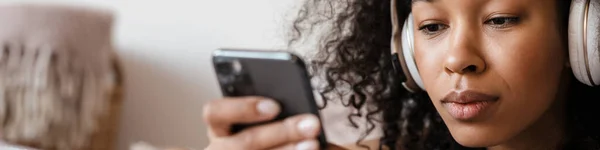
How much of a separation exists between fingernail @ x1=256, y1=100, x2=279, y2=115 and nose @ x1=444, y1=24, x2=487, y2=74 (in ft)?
0.53

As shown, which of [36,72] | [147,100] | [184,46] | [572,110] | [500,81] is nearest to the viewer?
[500,81]

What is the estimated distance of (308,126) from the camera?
0.60 m

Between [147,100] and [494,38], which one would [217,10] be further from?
[494,38]

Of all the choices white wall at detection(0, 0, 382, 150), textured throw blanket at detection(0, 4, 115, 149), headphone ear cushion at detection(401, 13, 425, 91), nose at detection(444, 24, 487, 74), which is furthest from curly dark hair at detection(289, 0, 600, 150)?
textured throw blanket at detection(0, 4, 115, 149)

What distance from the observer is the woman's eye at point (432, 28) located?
2.25ft

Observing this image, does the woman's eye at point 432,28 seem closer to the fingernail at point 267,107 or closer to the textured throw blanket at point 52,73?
the fingernail at point 267,107

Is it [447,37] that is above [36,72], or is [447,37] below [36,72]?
above

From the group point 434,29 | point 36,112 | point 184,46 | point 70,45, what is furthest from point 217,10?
point 434,29

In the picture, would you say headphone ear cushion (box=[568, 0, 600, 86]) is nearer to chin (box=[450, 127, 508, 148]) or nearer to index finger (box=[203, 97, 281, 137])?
chin (box=[450, 127, 508, 148])

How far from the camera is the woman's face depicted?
0.64 metres

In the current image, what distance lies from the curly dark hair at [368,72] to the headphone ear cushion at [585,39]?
26cm

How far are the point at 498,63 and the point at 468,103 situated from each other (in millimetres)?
45

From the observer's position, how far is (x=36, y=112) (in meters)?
1.38

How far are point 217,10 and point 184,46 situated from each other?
142mm
